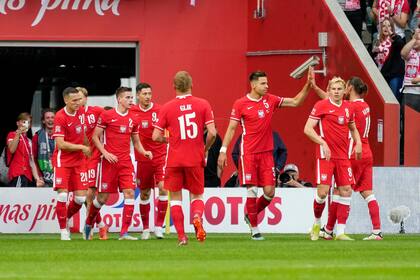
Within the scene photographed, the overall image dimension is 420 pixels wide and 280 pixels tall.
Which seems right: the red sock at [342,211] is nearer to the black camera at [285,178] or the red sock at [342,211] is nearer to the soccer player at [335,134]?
the soccer player at [335,134]

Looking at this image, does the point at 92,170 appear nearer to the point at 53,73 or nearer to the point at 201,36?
the point at 201,36

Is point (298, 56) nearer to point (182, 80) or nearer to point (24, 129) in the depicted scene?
point (24, 129)

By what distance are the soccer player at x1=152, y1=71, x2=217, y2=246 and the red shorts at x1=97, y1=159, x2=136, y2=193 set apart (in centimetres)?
285

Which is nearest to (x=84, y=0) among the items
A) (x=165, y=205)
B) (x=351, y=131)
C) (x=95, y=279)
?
(x=165, y=205)

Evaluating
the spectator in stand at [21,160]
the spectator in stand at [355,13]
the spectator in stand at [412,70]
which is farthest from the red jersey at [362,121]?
the spectator in stand at [21,160]

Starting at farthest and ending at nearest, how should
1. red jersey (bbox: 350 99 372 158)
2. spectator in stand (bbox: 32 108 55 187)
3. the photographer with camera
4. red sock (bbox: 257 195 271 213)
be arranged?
spectator in stand (bbox: 32 108 55 187)
the photographer with camera
red jersey (bbox: 350 99 372 158)
red sock (bbox: 257 195 271 213)

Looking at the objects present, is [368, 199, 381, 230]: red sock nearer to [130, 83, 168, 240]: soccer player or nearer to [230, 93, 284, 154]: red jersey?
[230, 93, 284, 154]: red jersey

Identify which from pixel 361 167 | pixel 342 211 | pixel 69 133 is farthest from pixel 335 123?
pixel 69 133

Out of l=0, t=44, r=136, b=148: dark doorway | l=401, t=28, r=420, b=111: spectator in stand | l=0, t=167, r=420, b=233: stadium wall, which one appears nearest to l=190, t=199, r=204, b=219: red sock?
l=0, t=167, r=420, b=233: stadium wall

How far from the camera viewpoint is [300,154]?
3127 cm

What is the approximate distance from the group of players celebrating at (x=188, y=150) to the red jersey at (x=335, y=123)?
0.01m

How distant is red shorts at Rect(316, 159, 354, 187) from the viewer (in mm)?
21844

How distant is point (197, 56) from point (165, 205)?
907 cm

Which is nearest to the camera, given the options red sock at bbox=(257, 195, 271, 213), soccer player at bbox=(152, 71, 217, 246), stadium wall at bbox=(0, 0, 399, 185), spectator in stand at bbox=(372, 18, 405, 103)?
soccer player at bbox=(152, 71, 217, 246)
